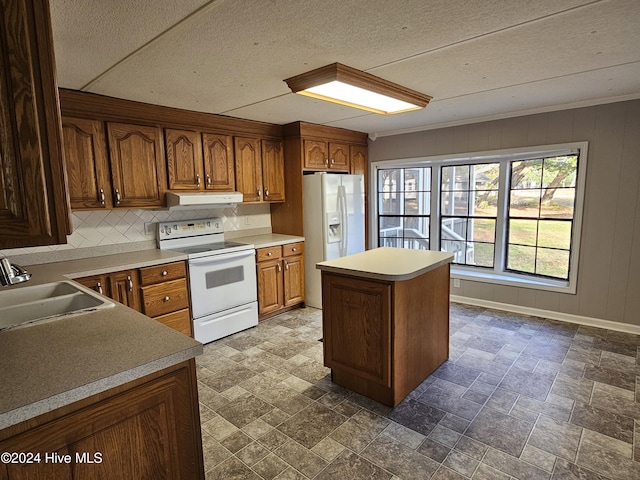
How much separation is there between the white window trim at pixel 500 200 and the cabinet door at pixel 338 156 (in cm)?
52

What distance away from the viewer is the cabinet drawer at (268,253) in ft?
12.8

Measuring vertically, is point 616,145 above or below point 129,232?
above

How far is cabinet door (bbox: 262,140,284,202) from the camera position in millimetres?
4219

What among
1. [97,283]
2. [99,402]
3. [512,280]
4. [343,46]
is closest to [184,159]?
[97,283]

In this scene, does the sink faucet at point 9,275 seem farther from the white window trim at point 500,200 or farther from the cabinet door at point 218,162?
the white window trim at point 500,200

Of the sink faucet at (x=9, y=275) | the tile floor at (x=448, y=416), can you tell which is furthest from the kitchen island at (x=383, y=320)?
the sink faucet at (x=9, y=275)

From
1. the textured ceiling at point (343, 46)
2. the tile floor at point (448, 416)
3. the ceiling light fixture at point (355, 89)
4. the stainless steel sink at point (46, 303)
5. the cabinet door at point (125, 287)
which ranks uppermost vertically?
the textured ceiling at point (343, 46)

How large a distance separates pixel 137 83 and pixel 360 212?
9.75ft

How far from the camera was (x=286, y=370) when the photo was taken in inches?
114

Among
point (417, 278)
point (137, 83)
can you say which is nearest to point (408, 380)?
point (417, 278)

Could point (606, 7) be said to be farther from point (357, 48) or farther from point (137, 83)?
point (137, 83)

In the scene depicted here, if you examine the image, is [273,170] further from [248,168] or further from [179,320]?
[179,320]

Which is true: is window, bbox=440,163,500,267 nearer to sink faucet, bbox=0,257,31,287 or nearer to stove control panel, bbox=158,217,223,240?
stove control panel, bbox=158,217,223,240

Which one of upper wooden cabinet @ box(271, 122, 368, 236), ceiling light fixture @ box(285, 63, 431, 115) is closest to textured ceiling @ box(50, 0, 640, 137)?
ceiling light fixture @ box(285, 63, 431, 115)
